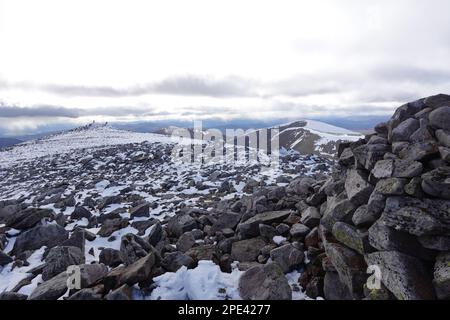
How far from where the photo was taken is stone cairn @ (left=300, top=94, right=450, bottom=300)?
6781 millimetres

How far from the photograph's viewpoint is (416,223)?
22.6ft

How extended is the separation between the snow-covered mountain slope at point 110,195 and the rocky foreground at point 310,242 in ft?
0.38

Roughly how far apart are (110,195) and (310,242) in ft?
56.0

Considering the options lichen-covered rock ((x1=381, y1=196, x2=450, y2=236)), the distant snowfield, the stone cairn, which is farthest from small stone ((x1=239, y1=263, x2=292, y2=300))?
the distant snowfield

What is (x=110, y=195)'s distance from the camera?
22516 millimetres

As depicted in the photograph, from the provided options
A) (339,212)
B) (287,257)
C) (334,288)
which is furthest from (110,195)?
(334,288)

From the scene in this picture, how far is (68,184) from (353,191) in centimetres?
2551

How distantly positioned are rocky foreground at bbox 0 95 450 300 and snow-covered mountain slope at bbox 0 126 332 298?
0.11 metres

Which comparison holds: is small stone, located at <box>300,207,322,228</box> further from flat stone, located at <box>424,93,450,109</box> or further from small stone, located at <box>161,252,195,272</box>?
flat stone, located at <box>424,93,450,109</box>

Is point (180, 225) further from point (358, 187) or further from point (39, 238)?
point (358, 187)

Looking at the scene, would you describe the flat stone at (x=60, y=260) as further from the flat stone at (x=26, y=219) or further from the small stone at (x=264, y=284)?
the small stone at (x=264, y=284)
